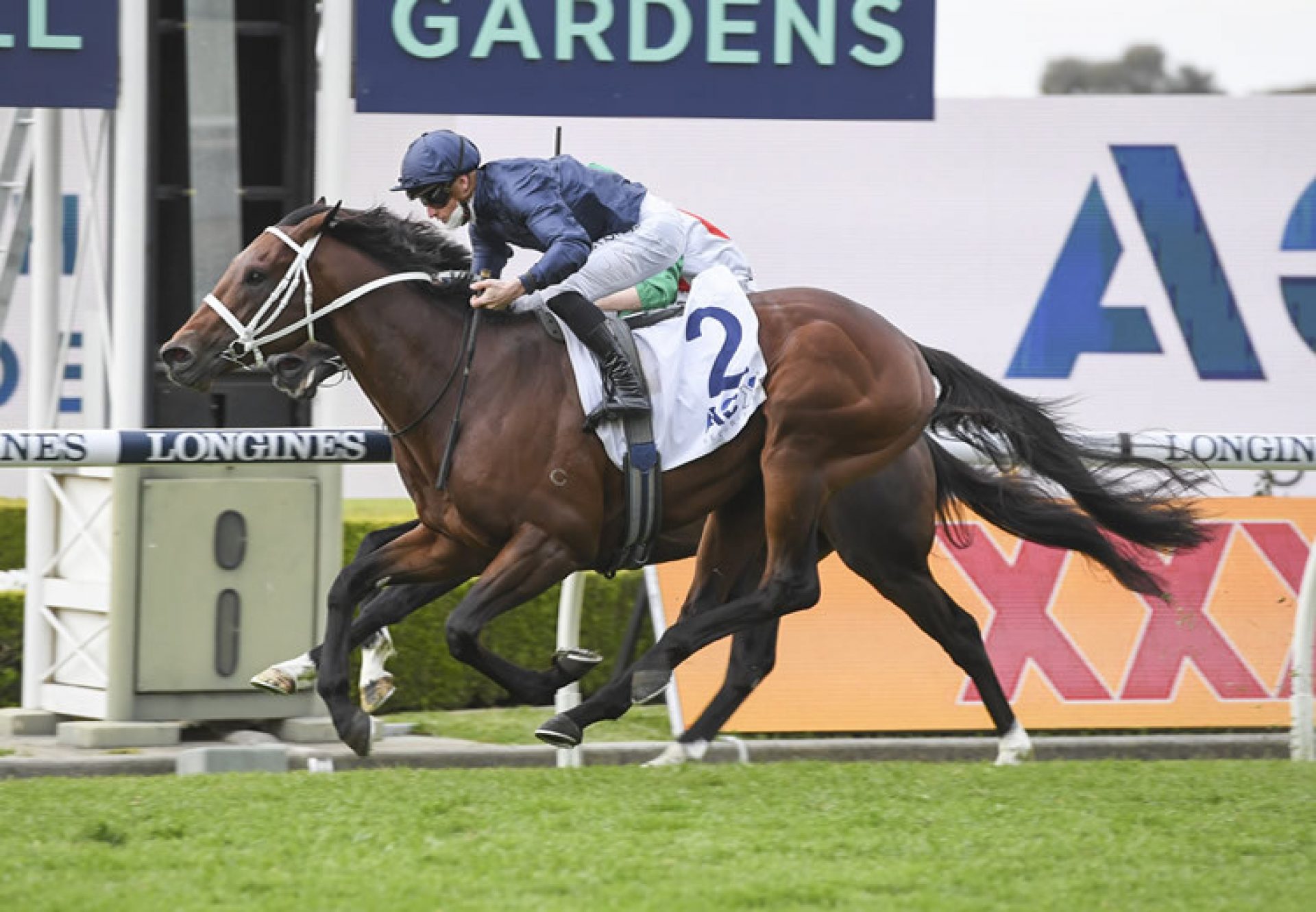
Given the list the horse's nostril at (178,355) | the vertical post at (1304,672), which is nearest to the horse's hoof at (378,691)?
the horse's nostril at (178,355)

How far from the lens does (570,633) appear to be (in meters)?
6.10

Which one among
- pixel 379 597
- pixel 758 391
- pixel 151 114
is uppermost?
pixel 151 114

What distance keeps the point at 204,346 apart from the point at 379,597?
2.80 ft

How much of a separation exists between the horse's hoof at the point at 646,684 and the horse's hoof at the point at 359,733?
686 mm

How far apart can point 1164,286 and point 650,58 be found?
236 inches

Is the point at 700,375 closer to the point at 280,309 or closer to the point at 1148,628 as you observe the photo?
the point at 280,309

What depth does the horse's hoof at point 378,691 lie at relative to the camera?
18.1ft

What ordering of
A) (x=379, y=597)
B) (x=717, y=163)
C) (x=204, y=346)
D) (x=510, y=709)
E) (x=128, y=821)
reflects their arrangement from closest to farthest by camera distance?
(x=128, y=821), (x=204, y=346), (x=379, y=597), (x=510, y=709), (x=717, y=163)

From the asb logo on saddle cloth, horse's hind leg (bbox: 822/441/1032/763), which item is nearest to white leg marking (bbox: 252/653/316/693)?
horse's hind leg (bbox: 822/441/1032/763)

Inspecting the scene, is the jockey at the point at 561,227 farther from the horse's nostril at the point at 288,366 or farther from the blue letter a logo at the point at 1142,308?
the blue letter a logo at the point at 1142,308

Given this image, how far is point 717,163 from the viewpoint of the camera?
11641 millimetres

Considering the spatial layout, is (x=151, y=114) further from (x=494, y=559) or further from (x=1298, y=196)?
(x=1298, y=196)

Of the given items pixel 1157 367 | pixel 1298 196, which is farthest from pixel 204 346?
pixel 1298 196

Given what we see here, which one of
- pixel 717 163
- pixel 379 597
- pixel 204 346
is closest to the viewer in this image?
pixel 204 346
